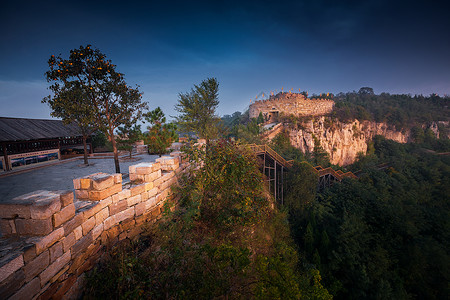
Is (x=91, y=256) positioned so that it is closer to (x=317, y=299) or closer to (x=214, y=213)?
(x=214, y=213)

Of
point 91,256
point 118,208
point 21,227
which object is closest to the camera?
point 21,227

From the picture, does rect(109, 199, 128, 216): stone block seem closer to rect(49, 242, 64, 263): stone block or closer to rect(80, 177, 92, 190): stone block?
rect(80, 177, 92, 190): stone block

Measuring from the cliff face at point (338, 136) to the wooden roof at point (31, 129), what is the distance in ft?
86.5

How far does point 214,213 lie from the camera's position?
233 inches

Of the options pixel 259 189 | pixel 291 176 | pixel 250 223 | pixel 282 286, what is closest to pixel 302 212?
pixel 291 176

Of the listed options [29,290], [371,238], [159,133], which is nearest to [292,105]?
[371,238]

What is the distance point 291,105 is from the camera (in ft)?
98.6

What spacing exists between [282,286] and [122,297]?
10.7 ft

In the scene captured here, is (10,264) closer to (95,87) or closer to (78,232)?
(78,232)

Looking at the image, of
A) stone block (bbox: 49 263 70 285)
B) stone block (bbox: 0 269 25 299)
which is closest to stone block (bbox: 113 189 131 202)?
stone block (bbox: 49 263 70 285)

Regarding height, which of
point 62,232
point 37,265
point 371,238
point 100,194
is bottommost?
point 371,238

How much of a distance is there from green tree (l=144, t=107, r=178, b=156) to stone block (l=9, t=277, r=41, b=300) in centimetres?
1165

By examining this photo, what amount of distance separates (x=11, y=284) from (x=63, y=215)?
3.47 feet

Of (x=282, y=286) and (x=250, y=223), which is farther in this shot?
(x=250, y=223)
